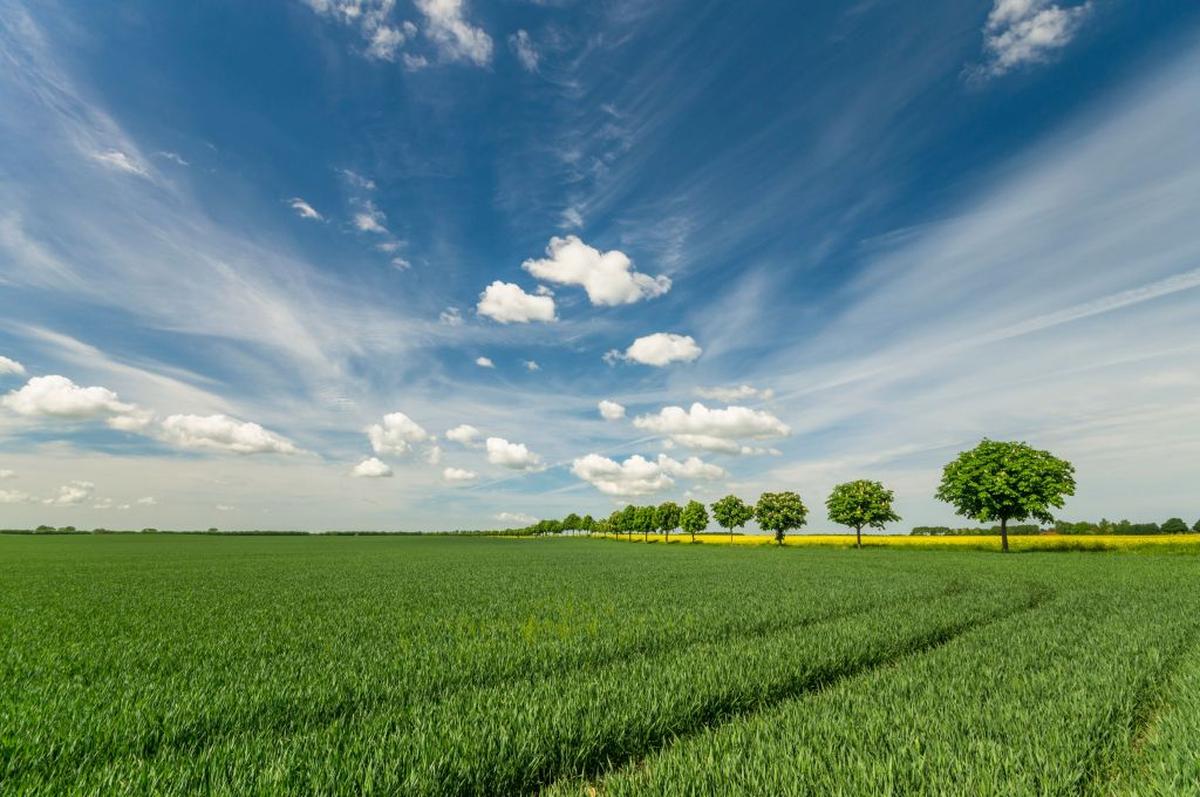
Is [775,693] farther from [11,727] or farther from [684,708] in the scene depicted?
[11,727]

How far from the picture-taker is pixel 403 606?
18719 millimetres

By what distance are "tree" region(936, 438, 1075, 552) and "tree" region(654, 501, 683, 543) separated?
308ft

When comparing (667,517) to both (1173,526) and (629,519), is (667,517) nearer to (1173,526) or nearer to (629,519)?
(629,519)

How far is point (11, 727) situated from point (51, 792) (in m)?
2.67

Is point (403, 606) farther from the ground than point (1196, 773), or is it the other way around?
point (1196, 773)

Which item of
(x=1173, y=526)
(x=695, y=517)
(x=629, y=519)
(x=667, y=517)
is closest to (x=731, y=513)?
(x=695, y=517)

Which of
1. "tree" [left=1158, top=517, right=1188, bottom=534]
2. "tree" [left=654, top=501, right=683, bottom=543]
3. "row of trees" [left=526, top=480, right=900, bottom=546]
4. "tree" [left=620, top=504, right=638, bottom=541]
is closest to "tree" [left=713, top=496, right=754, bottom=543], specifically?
"row of trees" [left=526, top=480, right=900, bottom=546]

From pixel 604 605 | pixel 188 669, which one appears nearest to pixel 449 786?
pixel 188 669

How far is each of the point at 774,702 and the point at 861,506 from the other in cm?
7501

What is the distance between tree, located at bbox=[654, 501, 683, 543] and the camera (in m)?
147

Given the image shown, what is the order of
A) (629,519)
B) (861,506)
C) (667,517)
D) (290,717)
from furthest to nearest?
(629,519)
(667,517)
(861,506)
(290,717)

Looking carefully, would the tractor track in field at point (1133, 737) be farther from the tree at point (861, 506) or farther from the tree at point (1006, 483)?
the tree at point (861, 506)

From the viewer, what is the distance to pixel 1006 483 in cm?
5203

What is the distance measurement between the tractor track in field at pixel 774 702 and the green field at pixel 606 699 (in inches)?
2.3
